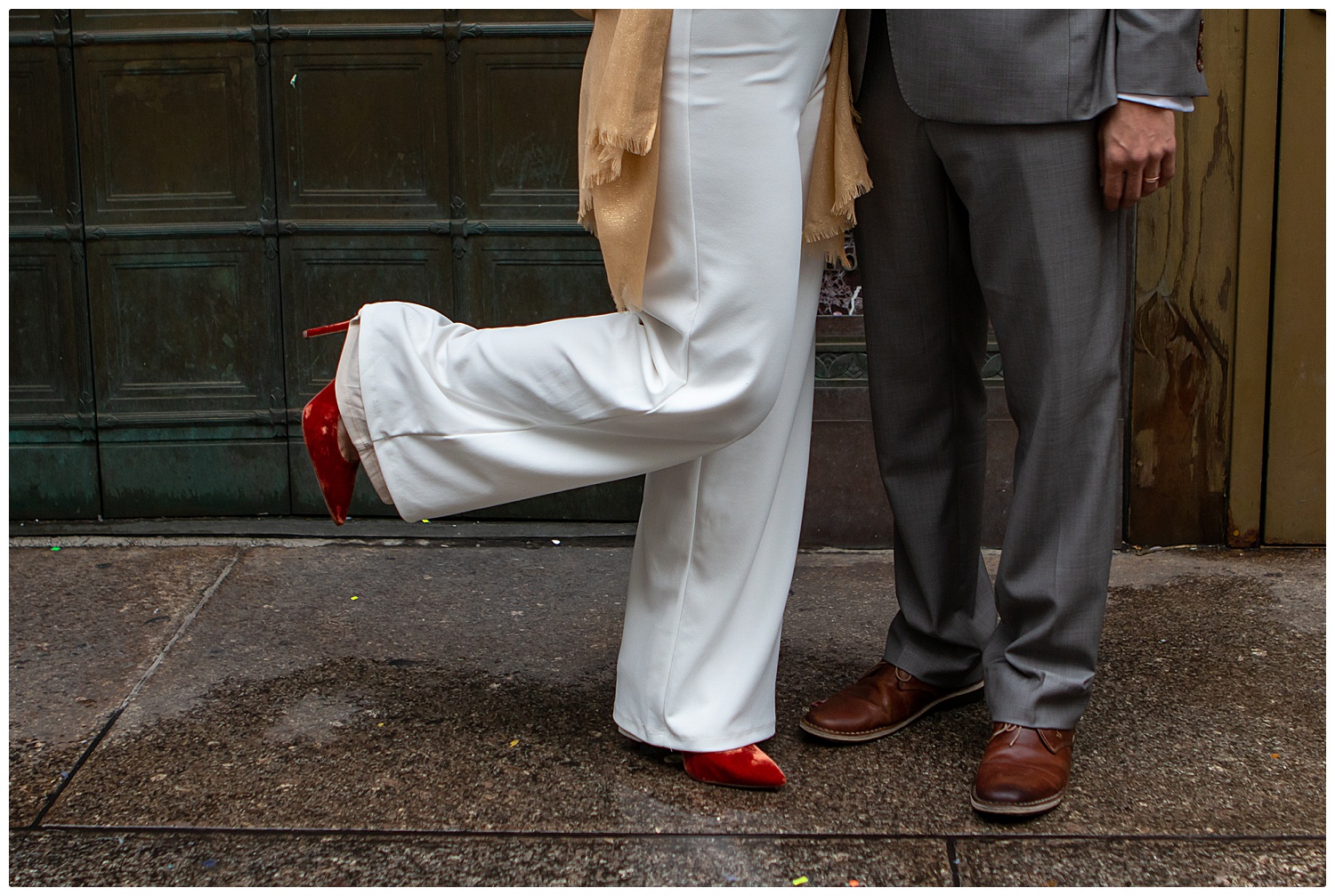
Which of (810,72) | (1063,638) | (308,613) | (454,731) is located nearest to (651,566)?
(454,731)

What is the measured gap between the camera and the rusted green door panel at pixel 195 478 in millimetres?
3303

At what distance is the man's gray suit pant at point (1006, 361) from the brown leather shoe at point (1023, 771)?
3 cm

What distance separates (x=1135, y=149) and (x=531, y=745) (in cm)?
132

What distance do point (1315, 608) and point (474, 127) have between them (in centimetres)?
222

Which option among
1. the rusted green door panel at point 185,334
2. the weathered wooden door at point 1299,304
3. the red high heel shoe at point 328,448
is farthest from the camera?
the rusted green door panel at point 185,334

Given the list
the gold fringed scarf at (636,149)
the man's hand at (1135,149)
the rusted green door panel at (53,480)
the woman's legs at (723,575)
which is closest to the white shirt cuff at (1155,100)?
the man's hand at (1135,149)

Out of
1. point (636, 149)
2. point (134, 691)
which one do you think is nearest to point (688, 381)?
point (636, 149)

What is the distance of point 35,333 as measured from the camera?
3.26 meters

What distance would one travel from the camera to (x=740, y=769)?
77.4 inches

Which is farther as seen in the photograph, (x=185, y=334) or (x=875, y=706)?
(x=185, y=334)

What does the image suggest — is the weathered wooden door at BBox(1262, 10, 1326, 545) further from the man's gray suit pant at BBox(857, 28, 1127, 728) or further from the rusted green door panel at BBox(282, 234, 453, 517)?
the rusted green door panel at BBox(282, 234, 453, 517)

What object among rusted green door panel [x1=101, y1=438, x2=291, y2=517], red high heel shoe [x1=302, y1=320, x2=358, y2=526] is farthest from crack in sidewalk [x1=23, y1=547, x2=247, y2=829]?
red high heel shoe [x1=302, y1=320, x2=358, y2=526]

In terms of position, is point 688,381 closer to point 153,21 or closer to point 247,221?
point 247,221

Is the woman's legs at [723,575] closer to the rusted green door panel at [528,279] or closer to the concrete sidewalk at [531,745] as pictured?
the concrete sidewalk at [531,745]
